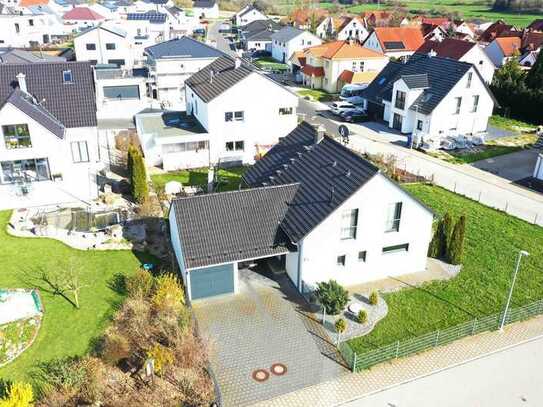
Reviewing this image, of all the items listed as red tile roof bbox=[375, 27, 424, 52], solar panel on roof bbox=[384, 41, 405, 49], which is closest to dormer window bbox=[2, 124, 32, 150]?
red tile roof bbox=[375, 27, 424, 52]

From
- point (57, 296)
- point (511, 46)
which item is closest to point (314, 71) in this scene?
point (511, 46)

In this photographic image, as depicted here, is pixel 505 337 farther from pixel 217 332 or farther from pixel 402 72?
pixel 402 72

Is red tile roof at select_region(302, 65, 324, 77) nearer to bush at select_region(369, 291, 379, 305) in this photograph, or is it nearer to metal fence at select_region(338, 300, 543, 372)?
bush at select_region(369, 291, 379, 305)

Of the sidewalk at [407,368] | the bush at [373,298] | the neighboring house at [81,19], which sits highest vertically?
the neighboring house at [81,19]

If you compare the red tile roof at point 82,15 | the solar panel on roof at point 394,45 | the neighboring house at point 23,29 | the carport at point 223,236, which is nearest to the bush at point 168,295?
the carport at point 223,236

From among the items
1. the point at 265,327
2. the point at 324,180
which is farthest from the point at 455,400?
the point at 324,180

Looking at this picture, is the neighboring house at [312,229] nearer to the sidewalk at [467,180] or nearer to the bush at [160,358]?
the bush at [160,358]

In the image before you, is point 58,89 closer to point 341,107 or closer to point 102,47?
point 341,107
